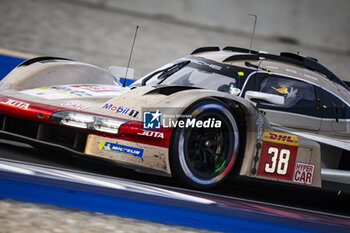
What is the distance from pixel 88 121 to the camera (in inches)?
165

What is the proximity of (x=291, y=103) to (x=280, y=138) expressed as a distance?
0.59m

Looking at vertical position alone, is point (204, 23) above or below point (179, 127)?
above

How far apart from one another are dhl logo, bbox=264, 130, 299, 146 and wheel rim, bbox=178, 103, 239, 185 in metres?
0.32

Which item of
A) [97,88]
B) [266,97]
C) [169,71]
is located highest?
[169,71]

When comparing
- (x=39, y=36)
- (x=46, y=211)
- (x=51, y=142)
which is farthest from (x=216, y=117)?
(x=39, y=36)

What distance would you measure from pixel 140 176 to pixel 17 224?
1.76m

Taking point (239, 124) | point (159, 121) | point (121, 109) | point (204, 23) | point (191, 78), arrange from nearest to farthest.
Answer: point (159, 121) → point (121, 109) → point (239, 124) → point (191, 78) → point (204, 23)

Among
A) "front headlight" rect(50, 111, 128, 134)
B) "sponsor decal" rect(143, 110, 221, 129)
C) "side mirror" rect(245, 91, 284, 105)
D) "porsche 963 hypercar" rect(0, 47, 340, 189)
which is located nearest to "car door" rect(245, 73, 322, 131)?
"porsche 963 hypercar" rect(0, 47, 340, 189)

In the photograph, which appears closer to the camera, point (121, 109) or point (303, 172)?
point (121, 109)

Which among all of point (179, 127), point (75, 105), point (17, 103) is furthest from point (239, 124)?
point (17, 103)

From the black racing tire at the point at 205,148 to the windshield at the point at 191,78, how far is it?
656 mm

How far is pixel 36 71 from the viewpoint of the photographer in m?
5.43

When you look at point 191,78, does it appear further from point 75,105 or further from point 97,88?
point 75,105

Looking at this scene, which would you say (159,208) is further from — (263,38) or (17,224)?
(263,38)
